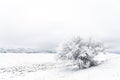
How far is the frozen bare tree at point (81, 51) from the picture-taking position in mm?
23406

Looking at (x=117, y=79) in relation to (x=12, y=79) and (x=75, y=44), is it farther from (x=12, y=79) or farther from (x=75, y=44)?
(x=12, y=79)

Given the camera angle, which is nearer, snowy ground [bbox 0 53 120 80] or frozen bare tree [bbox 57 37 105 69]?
snowy ground [bbox 0 53 120 80]

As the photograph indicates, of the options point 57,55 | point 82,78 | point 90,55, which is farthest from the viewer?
point 57,55

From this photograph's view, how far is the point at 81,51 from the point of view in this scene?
23.4 metres

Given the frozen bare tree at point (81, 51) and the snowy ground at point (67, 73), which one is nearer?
the snowy ground at point (67, 73)

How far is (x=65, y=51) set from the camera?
79.5 feet

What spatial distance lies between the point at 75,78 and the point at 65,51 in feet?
22.6

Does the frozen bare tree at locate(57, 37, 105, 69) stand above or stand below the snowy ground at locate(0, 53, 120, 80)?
above

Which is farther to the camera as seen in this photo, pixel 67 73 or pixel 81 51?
pixel 81 51

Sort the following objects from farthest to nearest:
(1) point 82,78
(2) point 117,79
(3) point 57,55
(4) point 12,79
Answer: (3) point 57,55 → (4) point 12,79 → (1) point 82,78 → (2) point 117,79

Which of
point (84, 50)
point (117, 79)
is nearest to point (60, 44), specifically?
point (84, 50)

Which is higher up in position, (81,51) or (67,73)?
(81,51)

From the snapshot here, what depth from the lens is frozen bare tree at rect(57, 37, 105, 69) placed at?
922 inches

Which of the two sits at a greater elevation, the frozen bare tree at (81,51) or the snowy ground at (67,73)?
the frozen bare tree at (81,51)
